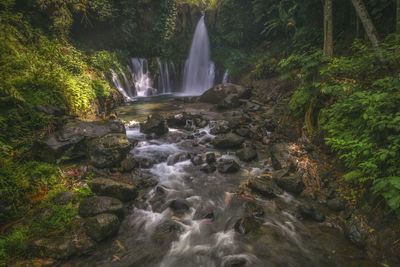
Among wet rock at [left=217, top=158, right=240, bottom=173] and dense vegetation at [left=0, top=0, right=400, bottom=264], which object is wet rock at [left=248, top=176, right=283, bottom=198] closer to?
wet rock at [left=217, top=158, right=240, bottom=173]

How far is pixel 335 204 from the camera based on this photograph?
5918mm

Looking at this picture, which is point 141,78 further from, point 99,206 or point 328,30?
point 99,206

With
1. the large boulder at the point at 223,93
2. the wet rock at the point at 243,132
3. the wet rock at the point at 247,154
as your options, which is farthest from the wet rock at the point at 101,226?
the large boulder at the point at 223,93

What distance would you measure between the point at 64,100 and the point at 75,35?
9.04m

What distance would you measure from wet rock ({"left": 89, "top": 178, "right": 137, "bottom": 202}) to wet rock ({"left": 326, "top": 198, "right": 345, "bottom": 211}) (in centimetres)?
414

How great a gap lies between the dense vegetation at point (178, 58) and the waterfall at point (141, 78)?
831 millimetres

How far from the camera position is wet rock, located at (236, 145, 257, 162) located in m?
8.39

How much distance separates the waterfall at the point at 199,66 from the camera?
785 inches

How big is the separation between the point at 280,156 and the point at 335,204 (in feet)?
7.13

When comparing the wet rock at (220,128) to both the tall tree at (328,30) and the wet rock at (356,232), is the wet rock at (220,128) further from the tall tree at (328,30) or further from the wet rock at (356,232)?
the wet rock at (356,232)

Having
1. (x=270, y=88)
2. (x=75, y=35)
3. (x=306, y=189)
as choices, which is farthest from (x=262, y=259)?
(x=75, y=35)

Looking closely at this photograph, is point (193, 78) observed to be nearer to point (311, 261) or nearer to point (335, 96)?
point (335, 96)

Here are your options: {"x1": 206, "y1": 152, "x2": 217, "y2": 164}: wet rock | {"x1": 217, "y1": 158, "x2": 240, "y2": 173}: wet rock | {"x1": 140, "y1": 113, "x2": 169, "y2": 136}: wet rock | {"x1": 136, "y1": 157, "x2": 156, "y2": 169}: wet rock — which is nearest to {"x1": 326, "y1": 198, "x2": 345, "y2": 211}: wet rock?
{"x1": 217, "y1": 158, "x2": 240, "y2": 173}: wet rock

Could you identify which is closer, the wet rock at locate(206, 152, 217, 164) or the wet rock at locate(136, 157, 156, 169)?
the wet rock at locate(136, 157, 156, 169)
